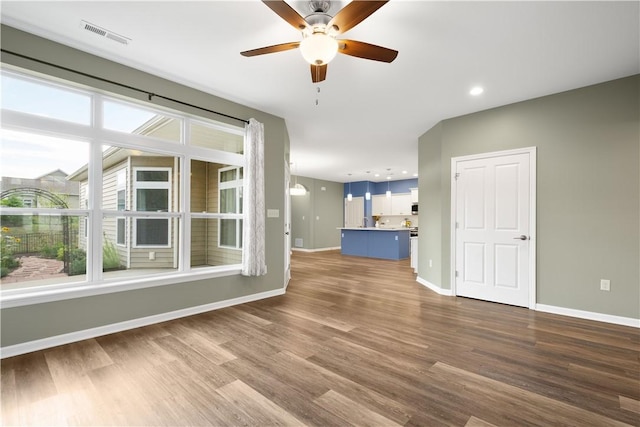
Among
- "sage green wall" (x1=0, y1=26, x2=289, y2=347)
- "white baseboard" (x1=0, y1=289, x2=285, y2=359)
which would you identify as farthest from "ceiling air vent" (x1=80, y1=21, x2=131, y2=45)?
"white baseboard" (x1=0, y1=289, x2=285, y2=359)

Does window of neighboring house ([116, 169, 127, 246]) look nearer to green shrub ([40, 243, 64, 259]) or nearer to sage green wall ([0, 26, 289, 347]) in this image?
green shrub ([40, 243, 64, 259])

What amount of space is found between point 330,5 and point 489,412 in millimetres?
2989

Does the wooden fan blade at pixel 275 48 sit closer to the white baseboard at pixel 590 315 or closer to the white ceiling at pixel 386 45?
the white ceiling at pixel 386 45

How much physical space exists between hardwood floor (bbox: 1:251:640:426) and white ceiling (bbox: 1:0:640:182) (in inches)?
110

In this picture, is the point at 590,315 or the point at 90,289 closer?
the point at 90,289

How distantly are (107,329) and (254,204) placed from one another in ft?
6.87

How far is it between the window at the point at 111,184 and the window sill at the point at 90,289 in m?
0.02

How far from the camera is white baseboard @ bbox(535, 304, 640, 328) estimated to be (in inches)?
127

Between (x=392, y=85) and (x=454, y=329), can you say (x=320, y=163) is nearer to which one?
(x=392, y=85)

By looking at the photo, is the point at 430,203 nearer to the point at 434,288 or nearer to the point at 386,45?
the point at 434,288

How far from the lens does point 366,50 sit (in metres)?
2.20

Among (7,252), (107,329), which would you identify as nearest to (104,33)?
(7,252)

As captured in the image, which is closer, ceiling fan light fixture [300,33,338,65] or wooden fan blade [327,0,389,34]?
wooden fan blade [327,0,389,34]

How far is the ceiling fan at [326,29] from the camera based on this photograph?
183cm
